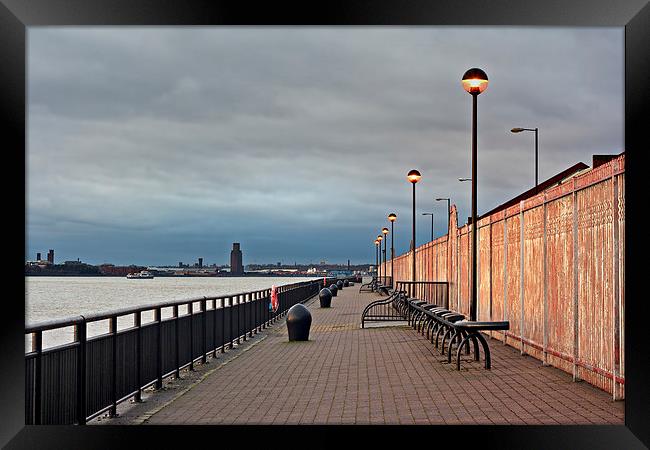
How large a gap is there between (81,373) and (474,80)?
8961mm

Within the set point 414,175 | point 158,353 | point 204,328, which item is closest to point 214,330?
point 204,328

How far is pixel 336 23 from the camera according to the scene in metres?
8.03

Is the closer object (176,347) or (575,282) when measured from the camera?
(575,282)

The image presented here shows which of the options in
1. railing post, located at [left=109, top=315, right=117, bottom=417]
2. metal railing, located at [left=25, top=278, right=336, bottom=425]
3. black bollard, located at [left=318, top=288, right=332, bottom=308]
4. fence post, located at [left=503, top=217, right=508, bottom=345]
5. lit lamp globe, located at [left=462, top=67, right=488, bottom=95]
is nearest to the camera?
metal railing, located at [left=25, top=278, right=336, bottom=425]

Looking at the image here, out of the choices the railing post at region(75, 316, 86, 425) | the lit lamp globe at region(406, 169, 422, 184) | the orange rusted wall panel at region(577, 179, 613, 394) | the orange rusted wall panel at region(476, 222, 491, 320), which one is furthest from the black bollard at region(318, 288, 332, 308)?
the railing post at region(75, 316, 86, 425)

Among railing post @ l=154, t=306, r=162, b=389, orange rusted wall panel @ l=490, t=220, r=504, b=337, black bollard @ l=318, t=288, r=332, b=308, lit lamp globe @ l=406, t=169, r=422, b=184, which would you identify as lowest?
black bollard @ l=318, t=288, r=332, b=308

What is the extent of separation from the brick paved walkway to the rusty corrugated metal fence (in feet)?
1.39

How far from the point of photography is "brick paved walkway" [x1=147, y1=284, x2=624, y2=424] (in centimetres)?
905

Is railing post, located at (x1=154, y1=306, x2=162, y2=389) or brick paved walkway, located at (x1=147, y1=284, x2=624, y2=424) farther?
railing post, located at (x1=154, y1=306, x2=162, y2=389)

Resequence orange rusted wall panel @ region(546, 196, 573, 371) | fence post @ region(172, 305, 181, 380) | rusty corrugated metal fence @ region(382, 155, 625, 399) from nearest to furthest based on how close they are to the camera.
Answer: rusty corrugated metal fence @ region(382, 155, 625, 399), orange rusted wall panel @ region(546, 196, 573, 371), fence post @ region(172, 305, 181, 380)

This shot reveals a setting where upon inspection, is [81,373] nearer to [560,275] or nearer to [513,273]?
[560,275]

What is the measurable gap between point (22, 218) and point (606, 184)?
666 centimetres

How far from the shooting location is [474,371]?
43.3ft

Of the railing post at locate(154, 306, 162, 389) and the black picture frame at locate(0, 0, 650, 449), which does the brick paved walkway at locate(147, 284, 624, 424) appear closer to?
the railing post at locate(154, 306, 162, 389)
